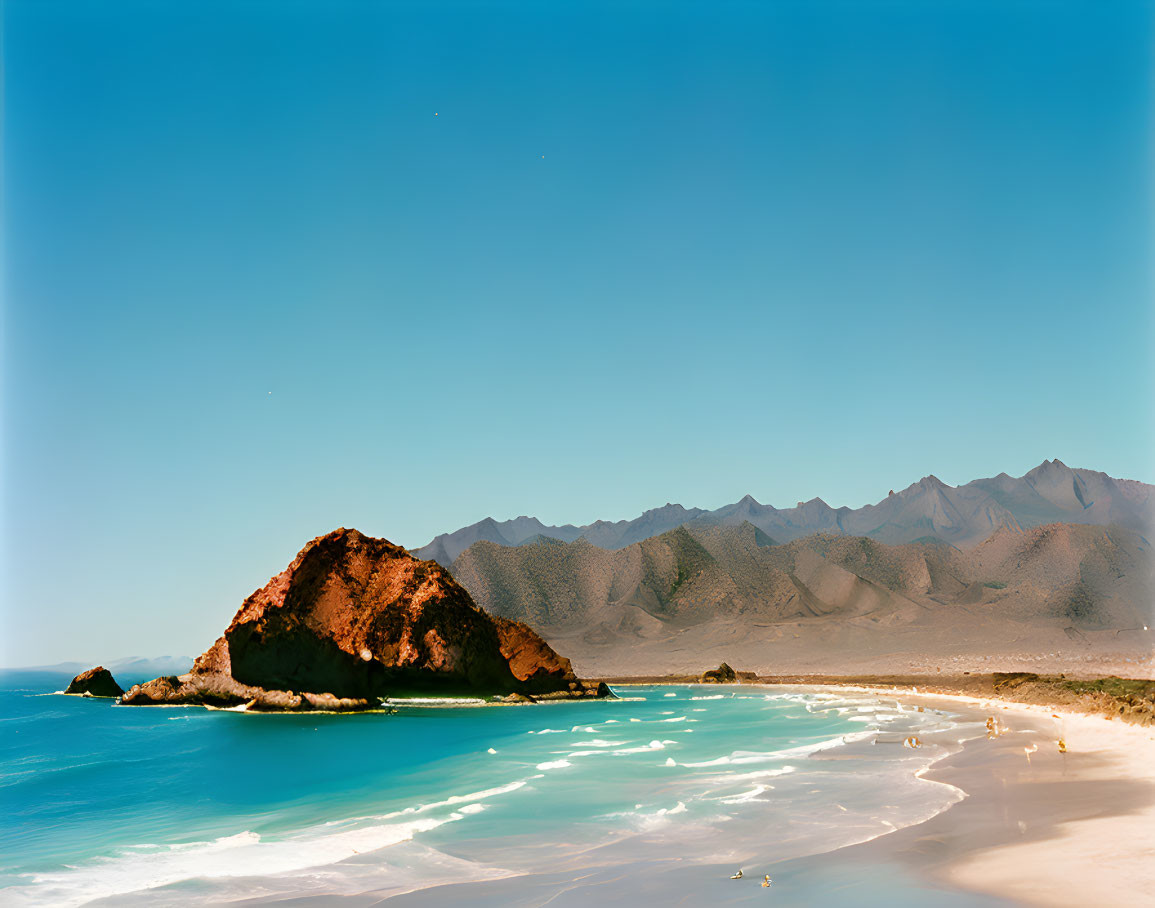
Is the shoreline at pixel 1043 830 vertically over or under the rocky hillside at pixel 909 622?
over

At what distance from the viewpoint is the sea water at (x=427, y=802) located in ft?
61.4

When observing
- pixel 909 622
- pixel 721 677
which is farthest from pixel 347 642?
pixel 909 622

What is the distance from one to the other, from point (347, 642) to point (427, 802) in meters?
50.7

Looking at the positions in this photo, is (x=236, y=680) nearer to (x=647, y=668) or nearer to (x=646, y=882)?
(x=646, y=882)

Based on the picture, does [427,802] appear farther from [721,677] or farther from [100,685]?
[721,677]

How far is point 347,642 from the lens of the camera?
76.9m

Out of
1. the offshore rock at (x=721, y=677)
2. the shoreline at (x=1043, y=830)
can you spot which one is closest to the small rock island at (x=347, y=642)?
the offshore rock at (x=721, y=677)

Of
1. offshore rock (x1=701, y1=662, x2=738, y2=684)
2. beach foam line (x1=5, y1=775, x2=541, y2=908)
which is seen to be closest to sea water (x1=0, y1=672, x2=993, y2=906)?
beach foam line (x1=5, y1=775, x2=541, y2=908)

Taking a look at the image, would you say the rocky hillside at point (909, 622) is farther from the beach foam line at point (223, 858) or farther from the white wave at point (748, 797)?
the beach foam line at point (223, 858)

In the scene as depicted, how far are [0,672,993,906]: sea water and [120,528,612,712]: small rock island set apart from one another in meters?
13.1

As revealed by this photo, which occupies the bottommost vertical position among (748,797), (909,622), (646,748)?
(909,622)

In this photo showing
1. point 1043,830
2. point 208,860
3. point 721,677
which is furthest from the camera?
point 721,677

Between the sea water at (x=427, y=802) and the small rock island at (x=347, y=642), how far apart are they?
1307 cm

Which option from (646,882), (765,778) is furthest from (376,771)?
(646,882)
